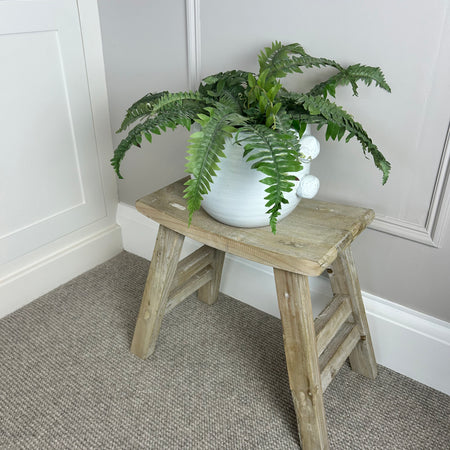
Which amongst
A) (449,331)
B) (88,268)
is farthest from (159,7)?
(449,331)

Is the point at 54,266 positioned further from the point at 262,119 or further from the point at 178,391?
the point at 262,119

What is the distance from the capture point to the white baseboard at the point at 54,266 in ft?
4.83

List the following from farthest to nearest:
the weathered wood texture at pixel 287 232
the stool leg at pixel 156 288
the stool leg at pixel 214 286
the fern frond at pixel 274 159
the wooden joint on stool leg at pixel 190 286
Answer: the stool leg at pixel 214 286 → the wooden joint on stool leg at pixel 190 286 → the stool leg at pixel 156 288 → the weathered wood texture at pixel 287 232 → the fern frond at pixel 274 159

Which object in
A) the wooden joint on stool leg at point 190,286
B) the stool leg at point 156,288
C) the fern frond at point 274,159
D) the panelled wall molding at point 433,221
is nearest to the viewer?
the fern frond at point 274,159

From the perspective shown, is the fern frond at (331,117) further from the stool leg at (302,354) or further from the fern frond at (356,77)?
the stool leg at (302,354)

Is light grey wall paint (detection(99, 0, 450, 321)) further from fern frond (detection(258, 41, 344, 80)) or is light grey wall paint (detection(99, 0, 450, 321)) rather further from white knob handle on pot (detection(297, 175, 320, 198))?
white knob handle on pot (detection(297, 175, 320, 198))

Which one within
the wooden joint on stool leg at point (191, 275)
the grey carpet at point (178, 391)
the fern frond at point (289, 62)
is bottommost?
the grey carpet at point (178, 391)

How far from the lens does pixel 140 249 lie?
176cm

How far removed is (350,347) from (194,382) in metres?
0.43

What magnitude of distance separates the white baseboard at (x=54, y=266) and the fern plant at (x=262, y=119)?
0.69 meters

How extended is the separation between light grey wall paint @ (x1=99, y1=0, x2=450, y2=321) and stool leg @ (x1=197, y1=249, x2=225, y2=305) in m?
0.39

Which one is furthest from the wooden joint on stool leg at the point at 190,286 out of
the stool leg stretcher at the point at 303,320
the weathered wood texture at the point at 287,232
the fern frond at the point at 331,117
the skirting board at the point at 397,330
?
the fern frond at the point at 331,117

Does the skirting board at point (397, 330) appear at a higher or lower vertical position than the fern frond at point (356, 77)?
lower

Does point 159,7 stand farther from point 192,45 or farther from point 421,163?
point 421,163
